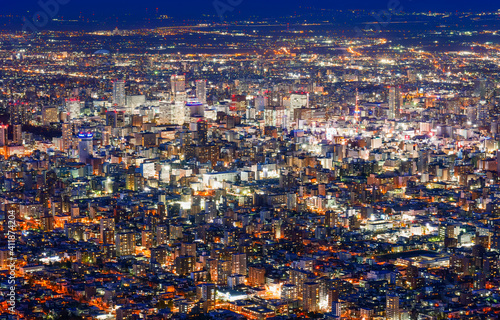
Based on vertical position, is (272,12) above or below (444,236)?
above

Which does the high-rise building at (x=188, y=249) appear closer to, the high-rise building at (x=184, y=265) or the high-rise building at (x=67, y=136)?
the high-rise building at (x=184, y=265)

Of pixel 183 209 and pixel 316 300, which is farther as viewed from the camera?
pixel 183 209

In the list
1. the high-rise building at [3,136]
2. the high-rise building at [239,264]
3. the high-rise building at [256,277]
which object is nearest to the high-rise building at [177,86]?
the high-rise building at [3,136]

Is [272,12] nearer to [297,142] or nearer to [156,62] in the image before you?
[156,62]

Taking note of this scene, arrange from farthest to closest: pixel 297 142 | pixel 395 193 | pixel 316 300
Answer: pixel 297 142 < pixel 395 193 < pixel 316 300

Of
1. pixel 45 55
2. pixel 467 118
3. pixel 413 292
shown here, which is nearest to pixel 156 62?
pixel 45 55

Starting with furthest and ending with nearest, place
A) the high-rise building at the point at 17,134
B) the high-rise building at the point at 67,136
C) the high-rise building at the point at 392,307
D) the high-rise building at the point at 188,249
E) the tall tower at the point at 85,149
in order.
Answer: the high-rise building at the point at 17,134, the high-rise building at the point at 67,136, the tall tower at the point at 85,149, the high-rise building at the point at 188,249, the high-rise building at the point at 392,307

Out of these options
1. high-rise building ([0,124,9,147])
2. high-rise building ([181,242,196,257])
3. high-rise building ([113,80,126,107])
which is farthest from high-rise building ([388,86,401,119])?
high-rise building ([181,242,196,257])

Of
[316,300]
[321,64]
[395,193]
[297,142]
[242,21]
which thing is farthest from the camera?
[242,21]
